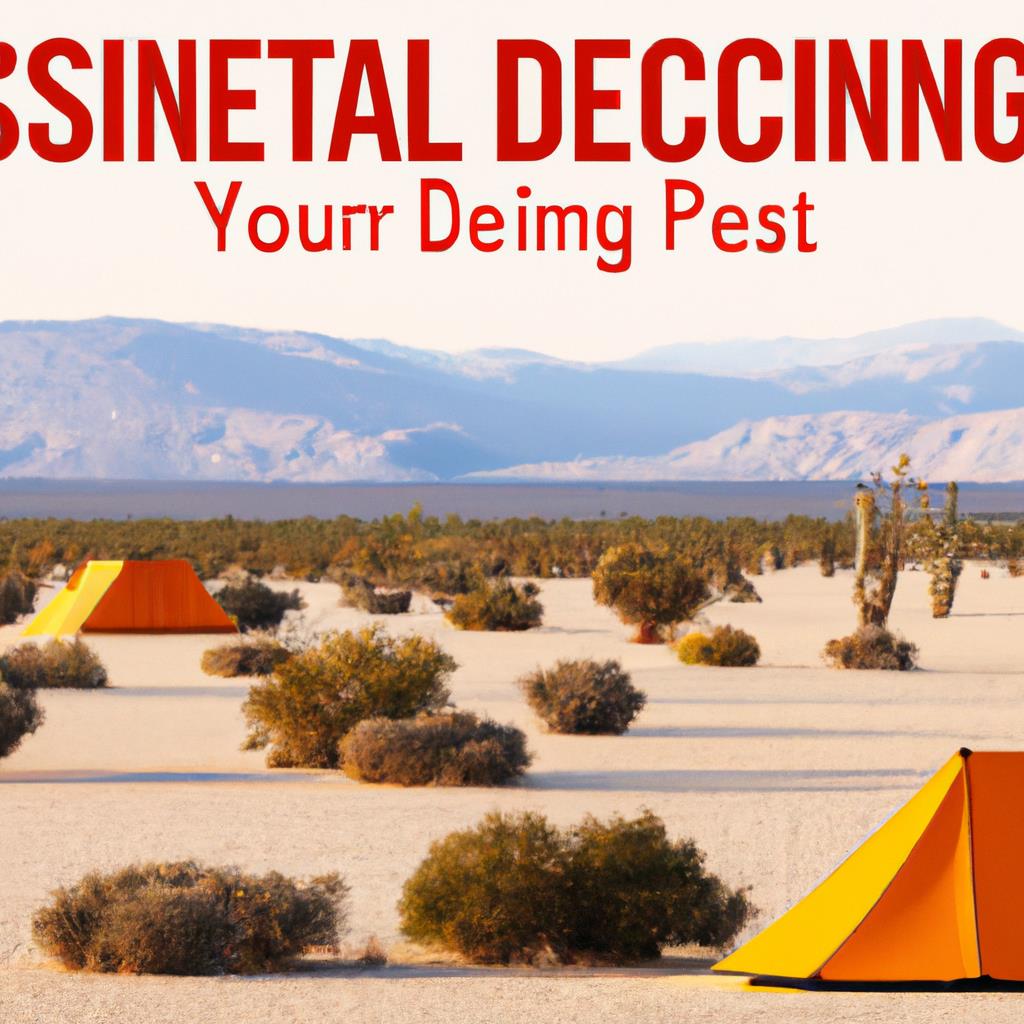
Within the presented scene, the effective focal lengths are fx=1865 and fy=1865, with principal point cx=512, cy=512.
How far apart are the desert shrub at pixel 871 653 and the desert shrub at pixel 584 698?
302 inches

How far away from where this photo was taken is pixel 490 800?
1477 centimetres

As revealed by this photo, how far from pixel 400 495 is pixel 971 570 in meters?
137

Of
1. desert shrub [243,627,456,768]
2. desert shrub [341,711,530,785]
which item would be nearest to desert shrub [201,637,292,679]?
desert shrub [243,627,456,768]

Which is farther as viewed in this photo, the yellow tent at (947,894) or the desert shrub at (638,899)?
the desert shrub at (638,899)

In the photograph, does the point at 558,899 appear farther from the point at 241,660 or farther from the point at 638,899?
the point at 241,660

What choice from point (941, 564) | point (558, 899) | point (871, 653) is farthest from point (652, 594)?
point (558, 899)

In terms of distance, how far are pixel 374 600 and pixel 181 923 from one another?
2845cm

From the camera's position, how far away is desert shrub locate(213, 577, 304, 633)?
3303cm

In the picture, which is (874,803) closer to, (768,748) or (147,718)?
(768,748)

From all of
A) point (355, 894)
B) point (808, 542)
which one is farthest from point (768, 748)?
point (808, 542)

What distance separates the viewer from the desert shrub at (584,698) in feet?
63.4

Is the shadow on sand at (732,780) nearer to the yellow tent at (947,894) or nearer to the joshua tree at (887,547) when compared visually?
the yellow tent at (947,894)

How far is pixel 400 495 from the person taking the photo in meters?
185

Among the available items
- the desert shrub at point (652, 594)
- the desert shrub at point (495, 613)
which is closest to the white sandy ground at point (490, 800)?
the desert shrub at point (652, 594)
